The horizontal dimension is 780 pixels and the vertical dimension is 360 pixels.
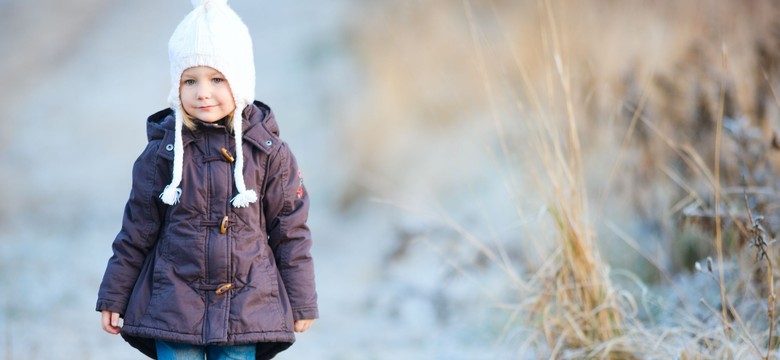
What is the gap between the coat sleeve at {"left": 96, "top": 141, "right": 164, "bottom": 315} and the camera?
7.48 ft

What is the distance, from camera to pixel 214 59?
229cm

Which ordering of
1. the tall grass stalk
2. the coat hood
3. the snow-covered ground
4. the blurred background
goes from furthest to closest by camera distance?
1. the snow-covered ground
2. the blurred background
3. the tall grass stalk
4. the coat hood

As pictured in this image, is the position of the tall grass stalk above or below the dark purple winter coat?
below

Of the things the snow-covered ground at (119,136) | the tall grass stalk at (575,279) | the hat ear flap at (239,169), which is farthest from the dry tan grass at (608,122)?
the hat ear flap at (239,169)

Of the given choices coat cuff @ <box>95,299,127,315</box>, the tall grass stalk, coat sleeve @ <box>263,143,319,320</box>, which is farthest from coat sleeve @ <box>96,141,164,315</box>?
the tall grass stalk

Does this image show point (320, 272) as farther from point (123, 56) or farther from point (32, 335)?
point (123, 56)

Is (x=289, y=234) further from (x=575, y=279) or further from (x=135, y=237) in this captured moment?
(x=575, y=279)

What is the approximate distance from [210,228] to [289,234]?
0.64 ft

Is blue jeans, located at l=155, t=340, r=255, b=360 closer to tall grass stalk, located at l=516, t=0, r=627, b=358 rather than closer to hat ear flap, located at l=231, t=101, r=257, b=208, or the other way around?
hat ear flap, located at l=231, t=101, r=257, b=208

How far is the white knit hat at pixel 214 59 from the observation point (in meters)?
2.28

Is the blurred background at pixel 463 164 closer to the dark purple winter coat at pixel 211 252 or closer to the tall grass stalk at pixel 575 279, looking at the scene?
the tall grass stalk at pixel 575 279

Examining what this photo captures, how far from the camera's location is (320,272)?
5570mm

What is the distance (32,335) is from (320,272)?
178 cm

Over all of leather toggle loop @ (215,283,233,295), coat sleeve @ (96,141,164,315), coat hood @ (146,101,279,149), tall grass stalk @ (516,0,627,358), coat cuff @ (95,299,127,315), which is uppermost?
coat hood @ (146,101,279,149)
